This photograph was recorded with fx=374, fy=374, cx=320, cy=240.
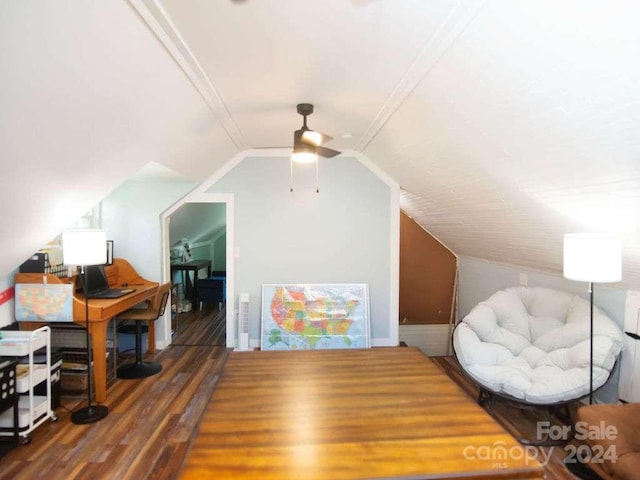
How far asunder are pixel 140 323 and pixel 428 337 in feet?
11.7

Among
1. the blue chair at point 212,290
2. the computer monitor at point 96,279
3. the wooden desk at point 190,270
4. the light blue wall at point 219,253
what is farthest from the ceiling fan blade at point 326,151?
the light blue wall at point 219,253

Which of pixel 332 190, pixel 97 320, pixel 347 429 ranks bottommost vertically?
pixel 347 429

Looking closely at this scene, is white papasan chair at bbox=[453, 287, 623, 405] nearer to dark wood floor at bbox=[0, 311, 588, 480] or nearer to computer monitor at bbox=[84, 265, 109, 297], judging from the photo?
dark wood floor at bbox=[0, 311, 588, 480]

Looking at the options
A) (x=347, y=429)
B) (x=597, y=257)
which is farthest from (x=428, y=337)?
(x=347, y=429)

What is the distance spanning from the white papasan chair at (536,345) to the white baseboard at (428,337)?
1698 millimetres

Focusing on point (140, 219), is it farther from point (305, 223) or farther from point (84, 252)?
point (305, 223)

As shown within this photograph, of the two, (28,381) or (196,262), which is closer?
(28,381)

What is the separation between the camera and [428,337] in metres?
5.09

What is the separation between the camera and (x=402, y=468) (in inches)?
51.2

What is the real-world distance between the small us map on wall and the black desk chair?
1.09 metres

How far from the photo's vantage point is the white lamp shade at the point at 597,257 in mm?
2076

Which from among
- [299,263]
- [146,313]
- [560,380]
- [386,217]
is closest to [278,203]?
[299,263]

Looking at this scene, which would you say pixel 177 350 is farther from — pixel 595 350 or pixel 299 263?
pixel 595 350

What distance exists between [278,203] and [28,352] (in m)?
2.67
